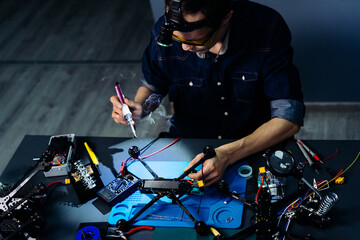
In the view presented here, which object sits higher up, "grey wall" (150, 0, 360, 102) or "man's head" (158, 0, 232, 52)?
"man's head" (158, 0, 232, 52)

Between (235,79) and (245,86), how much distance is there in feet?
0.20

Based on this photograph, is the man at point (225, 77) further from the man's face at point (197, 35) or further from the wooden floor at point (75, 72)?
the wooden floor at point (75, 72)

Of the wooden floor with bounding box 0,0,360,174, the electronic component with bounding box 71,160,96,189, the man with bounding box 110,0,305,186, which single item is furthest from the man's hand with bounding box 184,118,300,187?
the wooden floor with bounding box 0,0,360,174

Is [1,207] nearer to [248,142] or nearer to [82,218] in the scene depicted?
[82,218]

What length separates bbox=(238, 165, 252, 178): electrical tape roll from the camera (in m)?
1.78

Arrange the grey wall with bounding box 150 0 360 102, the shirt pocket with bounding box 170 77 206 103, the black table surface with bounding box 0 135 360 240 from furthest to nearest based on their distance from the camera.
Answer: the grey wall with bounding box 150 0 360 102, the shirt pocket with bounding box 170 77 206 103, the black table surface with bounding box 0 135 360 240

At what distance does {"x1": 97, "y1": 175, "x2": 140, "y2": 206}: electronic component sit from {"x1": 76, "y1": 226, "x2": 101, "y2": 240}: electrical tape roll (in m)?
0.13

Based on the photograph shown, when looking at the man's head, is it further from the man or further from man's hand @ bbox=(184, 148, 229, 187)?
man's hand @ bbox=(184, 148, 229, 187)

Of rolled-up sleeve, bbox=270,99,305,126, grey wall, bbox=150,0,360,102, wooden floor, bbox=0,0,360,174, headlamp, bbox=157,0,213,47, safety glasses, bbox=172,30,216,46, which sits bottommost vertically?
wooden floor, bbox=0,0,360,174

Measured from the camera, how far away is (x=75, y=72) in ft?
13.8

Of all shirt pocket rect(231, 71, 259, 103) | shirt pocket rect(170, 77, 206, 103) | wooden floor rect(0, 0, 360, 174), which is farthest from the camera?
wooden floor rect(0, 0, 360, 174)

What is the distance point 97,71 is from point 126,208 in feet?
8.75

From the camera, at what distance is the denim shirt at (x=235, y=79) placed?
197 cm

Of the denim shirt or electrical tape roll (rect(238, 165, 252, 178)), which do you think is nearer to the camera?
electrical tape roll (rect(238, 165, 252, 178))
